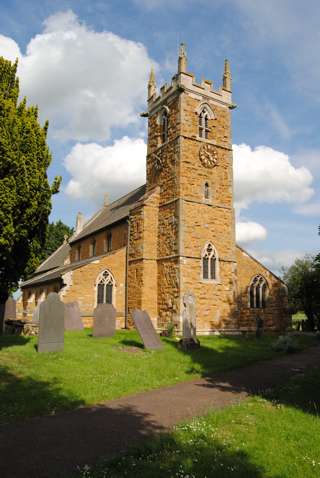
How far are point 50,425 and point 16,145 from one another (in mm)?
7818

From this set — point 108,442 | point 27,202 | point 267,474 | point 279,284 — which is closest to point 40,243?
point 27,202

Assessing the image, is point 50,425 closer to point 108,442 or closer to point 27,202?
point 108,442

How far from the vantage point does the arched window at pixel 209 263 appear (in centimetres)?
2256

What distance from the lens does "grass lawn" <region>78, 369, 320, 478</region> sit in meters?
4.68

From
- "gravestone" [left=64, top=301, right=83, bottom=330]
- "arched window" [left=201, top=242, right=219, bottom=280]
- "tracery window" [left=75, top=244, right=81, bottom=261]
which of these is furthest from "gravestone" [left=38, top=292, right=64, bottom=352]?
"tracery window" [left=75, top=244, right=81, bottom=261]

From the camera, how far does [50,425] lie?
21.2 feet

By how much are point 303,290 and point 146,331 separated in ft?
67.1

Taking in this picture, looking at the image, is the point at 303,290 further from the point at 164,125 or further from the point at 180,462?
the point at 180,462

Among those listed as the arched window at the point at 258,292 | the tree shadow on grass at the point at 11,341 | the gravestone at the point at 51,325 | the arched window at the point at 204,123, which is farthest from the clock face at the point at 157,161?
the tree shadow on grass at the point at 11,341

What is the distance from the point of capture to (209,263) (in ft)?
74.8

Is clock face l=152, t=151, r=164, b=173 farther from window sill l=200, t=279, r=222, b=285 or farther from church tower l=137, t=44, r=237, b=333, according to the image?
window sill l=200, t=279, r=222, b=285

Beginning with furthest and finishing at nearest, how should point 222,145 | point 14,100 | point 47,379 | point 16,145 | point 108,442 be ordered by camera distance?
point 222,145
point 14,100
point 16,145
point 47,379
point 108,442

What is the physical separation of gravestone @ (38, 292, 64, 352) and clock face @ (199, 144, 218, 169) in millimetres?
14029

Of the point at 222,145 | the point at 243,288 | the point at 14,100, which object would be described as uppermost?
the point at 222,145
